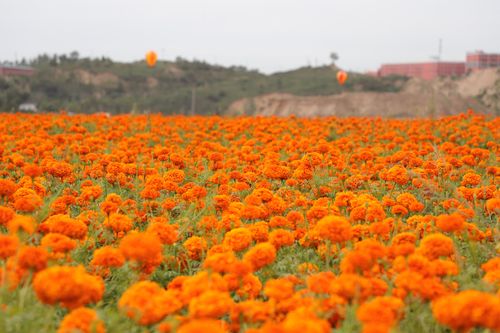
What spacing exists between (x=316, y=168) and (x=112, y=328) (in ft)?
13.6

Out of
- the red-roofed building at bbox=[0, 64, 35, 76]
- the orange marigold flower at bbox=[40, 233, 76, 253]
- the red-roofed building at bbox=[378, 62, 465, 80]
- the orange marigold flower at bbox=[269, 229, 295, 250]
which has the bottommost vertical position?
the orange marigold flower at bbox=[269, 229, 295, 250]

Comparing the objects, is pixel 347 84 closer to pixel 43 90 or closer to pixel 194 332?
pixel 43 90

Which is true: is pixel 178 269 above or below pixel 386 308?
below

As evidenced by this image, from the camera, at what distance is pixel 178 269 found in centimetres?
346

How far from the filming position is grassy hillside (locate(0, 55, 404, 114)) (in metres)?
47.7

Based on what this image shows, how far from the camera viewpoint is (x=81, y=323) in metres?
1.96

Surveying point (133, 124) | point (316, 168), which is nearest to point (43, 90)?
point (133, 124)

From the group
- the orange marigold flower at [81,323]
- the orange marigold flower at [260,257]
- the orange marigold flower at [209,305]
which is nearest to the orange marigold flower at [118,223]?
the orange marigold flower at [260,257]

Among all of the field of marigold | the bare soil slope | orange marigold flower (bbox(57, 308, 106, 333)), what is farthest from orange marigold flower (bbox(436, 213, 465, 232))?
the bare soil slope

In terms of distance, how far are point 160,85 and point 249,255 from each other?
57865mm

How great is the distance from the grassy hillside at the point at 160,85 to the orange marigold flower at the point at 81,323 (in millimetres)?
39061

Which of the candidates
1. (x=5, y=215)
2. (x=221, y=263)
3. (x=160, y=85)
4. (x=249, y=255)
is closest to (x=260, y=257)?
(x=249, y=255)

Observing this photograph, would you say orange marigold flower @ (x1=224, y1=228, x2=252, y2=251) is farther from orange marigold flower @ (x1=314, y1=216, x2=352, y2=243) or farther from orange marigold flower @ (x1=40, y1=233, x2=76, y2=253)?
orange marigold flower @ (x1=40, y1=233, x2=76, y2=253)

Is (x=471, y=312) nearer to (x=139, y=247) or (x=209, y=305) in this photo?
(x=209, y=305)
